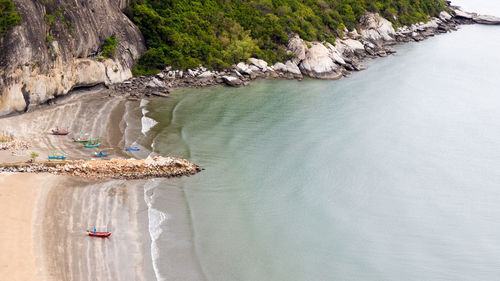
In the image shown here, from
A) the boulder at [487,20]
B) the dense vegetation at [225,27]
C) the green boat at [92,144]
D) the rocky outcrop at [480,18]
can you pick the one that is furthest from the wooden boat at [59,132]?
the boulder at [487,20]

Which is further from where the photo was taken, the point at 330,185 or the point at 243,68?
the point at 243,68

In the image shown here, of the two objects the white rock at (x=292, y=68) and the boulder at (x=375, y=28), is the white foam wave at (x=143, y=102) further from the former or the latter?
the boulder at (x=375, y=28)

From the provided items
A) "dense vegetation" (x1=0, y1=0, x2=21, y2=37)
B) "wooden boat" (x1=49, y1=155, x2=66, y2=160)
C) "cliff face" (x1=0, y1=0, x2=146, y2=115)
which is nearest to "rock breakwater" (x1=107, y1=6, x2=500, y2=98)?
"cliff face" (x1=0, y1=0, x2=146, y2=115)

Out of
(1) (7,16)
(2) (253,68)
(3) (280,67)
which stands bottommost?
(2) (253,68)

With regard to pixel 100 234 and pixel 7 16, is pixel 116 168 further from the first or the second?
pixel 7 16

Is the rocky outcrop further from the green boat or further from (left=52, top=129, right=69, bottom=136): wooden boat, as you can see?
(left=52, top=129, right=69, bottom=136): wooden boat

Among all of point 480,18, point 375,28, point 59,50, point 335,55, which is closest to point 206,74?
point 59,50
